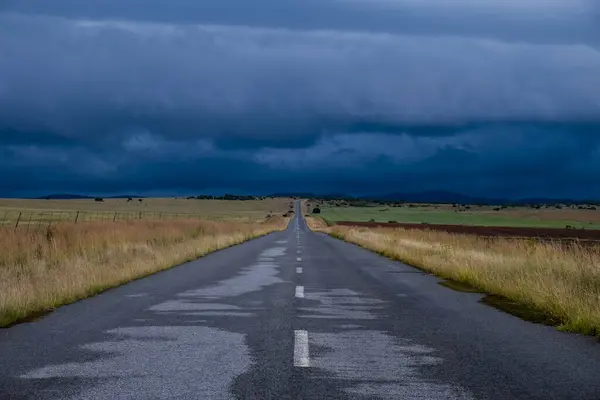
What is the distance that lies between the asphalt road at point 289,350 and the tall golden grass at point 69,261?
26.2 inches

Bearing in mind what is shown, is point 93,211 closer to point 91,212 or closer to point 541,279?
point 91,212

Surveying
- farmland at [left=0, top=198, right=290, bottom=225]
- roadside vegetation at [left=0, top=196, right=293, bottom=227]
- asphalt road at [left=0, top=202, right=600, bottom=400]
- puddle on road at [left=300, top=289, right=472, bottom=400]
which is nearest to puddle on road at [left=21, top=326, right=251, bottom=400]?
asphalt road at [left=0, top=202, right=600, bottom=400]

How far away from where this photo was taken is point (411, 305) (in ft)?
39.1

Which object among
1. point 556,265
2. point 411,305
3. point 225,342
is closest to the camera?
point 225,342

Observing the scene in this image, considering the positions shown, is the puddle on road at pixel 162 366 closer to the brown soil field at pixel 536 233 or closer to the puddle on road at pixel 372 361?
Answer: the puddle on road at pixel 372 361

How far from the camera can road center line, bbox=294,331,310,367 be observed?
6859 millimetres

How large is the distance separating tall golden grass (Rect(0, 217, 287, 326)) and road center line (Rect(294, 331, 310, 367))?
4324 millimetres

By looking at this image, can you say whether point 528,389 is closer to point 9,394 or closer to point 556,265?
point 9,394

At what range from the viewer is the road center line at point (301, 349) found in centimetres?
686

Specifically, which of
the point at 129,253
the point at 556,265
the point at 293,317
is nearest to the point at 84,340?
the point at 293,317

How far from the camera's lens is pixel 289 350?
752cm

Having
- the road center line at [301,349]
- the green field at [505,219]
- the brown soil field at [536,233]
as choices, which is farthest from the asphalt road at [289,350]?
the green field at [505,219]

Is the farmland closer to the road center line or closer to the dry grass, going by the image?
the dry grass

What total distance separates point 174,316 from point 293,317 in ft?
6.31
